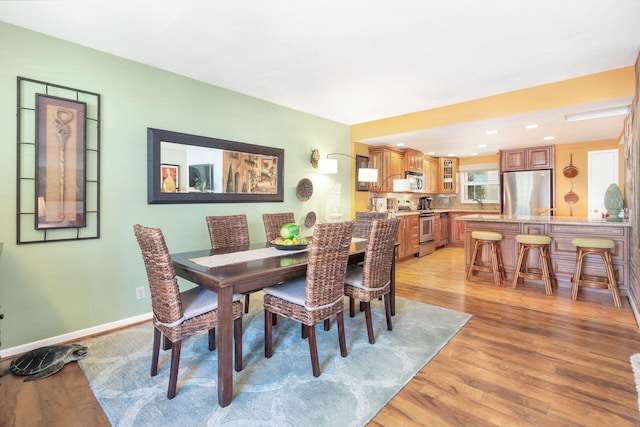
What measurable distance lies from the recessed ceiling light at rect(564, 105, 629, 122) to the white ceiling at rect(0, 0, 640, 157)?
14cm

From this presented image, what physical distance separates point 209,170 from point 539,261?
4.33 metres

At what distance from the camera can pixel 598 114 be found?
3537 mm

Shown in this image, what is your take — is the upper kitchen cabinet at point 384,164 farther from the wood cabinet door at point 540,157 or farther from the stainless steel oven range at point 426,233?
the wood cabinet door at point 540,157

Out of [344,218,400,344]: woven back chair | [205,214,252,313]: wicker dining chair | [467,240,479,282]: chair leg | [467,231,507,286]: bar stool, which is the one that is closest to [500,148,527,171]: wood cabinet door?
[467,231,507,286]: bar stool

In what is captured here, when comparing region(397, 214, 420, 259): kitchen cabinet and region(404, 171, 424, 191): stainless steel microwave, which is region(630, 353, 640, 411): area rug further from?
region(404, 171, 424, 191): stainless steel microwave

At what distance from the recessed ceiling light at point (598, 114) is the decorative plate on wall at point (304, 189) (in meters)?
3.26

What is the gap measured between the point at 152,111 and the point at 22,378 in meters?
2.29

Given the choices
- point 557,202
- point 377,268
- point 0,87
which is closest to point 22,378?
point 0,87

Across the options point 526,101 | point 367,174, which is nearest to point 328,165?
point 367,174

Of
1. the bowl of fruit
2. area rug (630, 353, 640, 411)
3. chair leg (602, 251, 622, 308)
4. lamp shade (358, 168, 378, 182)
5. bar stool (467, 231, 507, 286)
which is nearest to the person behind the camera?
area rug (630, 353, 640, 411)

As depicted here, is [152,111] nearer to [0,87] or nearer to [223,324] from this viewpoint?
[0,87]

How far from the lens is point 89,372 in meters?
2.05

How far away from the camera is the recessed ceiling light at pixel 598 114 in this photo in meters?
Answer: 3.38

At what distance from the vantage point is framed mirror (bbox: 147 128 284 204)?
2980mm
